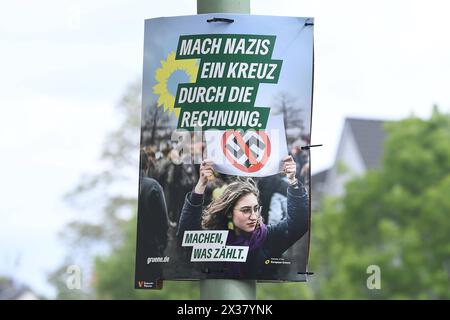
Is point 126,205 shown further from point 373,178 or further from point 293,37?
point 293,37

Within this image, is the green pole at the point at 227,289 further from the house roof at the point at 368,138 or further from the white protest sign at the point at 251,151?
Answer: the house roof at the point at 368,138

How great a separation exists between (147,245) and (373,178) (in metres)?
32.1

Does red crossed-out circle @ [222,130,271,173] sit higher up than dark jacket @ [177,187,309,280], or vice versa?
red crossed-out circle @ [222,130,271,173]

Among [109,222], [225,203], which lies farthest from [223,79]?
[109,222]

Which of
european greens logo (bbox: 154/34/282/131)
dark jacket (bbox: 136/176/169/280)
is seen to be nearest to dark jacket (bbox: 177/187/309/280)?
dark jacket (bbox: 136/176/169/280)

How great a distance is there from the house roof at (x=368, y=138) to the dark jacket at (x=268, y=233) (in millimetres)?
53925

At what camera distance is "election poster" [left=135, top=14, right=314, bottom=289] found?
1046 cm

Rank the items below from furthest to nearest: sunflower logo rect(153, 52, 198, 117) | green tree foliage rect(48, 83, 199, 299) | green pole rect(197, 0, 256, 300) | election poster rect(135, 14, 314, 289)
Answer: green tree foliage rect(48, 83, 199, 299)
sunflower logo rect(153, 52, 198, 117)
election poster rect(135, 14, 314, 289)
green pole rect(197, 0, 256, 300)

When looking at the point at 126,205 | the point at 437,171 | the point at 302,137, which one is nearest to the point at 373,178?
the point at 437,171

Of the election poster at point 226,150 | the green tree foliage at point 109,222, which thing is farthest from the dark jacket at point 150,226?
the green tree foliage at point 109,222

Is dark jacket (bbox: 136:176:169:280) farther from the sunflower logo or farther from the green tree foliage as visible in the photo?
the green tree foliage

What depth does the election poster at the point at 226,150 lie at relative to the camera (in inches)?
412

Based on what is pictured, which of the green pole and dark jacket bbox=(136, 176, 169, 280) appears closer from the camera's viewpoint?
the green pole

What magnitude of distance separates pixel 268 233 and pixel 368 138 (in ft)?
185
